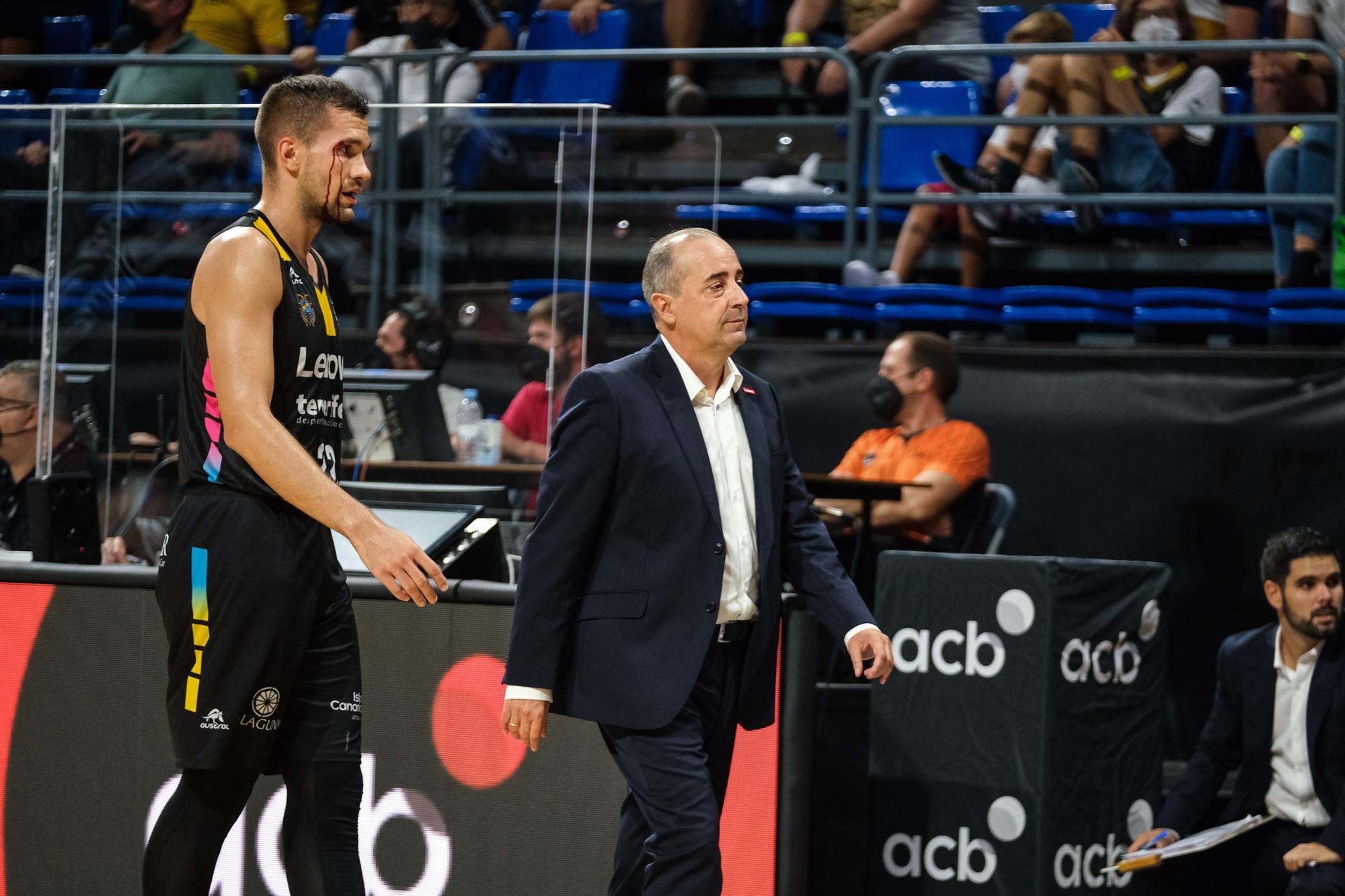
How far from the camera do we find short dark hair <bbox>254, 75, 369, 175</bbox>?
3170mm

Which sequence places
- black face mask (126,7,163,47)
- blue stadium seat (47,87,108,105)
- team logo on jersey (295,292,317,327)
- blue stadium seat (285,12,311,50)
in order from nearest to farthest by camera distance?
team logo on jersey (295,292,317,327) < black face mask (126,7,163,47) < blue stadium seat (47,87,108,105) < blue stadium seat (285,12,311,50)

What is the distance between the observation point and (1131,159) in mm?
7941

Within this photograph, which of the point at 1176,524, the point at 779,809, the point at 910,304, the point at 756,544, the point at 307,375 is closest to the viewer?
the point at 307,375

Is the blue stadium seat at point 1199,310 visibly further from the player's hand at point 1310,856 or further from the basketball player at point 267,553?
the basketball player at point 267,553

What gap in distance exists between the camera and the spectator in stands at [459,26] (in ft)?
30.1

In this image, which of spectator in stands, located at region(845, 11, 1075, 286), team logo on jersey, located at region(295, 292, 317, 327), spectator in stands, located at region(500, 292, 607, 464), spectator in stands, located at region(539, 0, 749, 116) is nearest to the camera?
team logo on jersey, located at region(295, 292, 317, 327)

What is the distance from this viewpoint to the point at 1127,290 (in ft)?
27.6

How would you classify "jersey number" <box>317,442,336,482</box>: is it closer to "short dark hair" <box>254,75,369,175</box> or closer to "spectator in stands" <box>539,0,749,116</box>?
"short dark hair" <box>254,75,369,175</box>

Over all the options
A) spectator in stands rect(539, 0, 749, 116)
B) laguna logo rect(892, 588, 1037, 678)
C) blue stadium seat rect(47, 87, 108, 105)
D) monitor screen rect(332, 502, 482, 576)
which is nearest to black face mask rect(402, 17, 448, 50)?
spectator in stands rect(539, 0, 749, 116)

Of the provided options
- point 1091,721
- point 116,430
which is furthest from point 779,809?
point 116,430

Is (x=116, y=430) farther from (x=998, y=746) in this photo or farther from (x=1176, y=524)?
(x=1176, y=524)

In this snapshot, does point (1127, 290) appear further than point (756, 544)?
Yes

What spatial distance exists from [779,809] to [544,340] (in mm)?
2019

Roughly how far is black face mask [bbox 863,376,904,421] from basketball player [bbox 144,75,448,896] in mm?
4065
